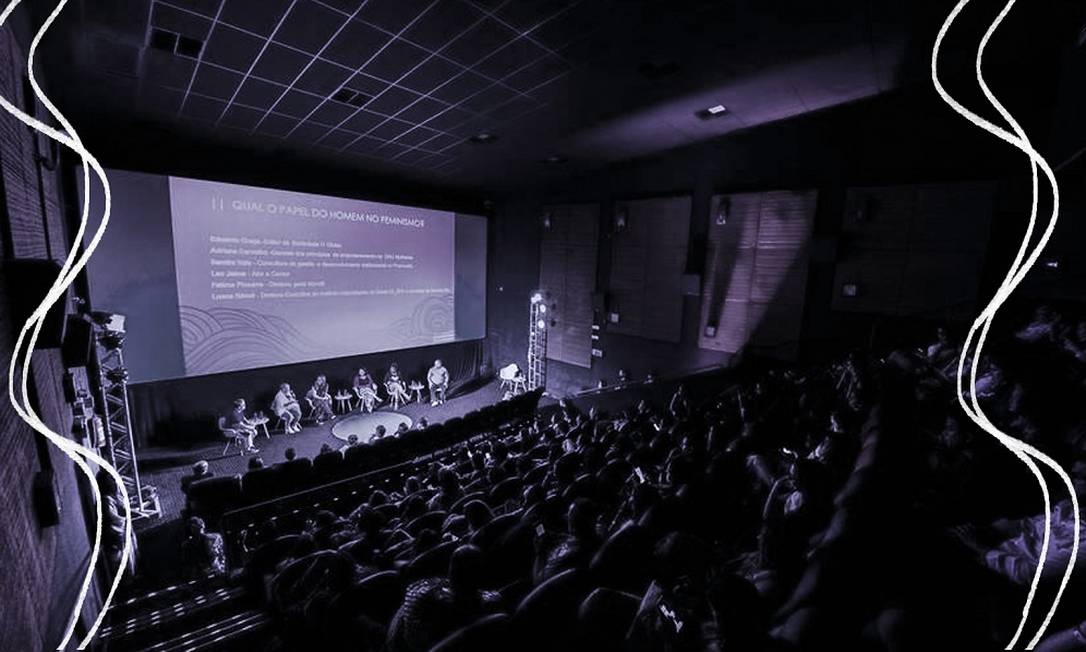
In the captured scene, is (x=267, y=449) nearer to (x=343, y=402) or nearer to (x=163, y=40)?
(x=343, y=402)

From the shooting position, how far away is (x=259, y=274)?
24.0 ft

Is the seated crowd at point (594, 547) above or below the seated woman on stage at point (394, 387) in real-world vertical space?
above

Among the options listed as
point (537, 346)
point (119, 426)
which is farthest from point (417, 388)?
point (119, 426)

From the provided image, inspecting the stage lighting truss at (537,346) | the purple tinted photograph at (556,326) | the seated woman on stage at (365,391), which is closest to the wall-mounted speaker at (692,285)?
the purple tinted photograph at (556,326)

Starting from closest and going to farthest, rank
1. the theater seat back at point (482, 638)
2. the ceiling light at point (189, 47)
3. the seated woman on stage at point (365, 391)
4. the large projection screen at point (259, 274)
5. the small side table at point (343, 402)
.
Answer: the theater seat back at point (482, 638)
the ceiling light at point (189, 47)
the large projection screen at point (259, 274)
the small side table at point (343, 402)
the seated woman on stage at point (365, 391)

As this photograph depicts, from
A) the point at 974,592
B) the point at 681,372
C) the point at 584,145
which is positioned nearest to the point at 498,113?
the point at 584,145

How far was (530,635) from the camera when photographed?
172 cm

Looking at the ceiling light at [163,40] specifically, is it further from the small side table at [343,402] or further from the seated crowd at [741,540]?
the small side table at [343,402]

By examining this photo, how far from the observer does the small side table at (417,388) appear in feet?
31.3

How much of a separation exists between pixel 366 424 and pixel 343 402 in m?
0.98

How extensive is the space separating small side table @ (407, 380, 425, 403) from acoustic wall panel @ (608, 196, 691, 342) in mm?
4228

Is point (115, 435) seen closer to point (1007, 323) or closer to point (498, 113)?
point (498, 113)

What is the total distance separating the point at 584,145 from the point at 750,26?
347cm

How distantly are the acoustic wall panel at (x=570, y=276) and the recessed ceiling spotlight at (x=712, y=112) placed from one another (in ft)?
9.75
